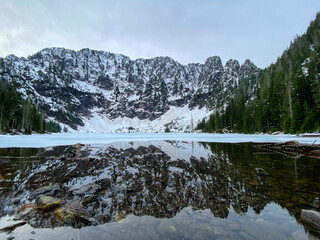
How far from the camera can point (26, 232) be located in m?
3.54

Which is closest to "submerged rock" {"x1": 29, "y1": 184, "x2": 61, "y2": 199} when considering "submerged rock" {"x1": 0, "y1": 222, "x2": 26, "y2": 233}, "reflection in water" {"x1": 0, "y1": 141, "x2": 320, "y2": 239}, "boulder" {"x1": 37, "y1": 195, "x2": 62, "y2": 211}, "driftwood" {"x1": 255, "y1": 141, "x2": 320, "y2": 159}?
"reflection in water" {"x1": 0, "y1": 141, "x2": 320, "y2": 239}

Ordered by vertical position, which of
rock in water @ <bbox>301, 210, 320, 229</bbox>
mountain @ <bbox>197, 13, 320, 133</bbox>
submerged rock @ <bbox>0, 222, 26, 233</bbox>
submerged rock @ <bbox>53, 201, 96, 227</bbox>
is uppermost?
mountain @ <bbox>197, 13, 320, 133</bbox>

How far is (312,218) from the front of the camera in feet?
12.6

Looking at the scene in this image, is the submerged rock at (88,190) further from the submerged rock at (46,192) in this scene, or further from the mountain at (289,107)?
the mountain at (289,107)

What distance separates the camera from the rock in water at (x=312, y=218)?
3690 mm

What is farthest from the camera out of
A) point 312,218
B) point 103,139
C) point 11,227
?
point 103,139

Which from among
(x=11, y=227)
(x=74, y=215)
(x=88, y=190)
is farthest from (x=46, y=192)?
(x=74, y=215)

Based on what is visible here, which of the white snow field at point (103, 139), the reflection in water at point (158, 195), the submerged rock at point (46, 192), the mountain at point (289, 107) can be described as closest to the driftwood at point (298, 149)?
the white snow field at point (103, 139)

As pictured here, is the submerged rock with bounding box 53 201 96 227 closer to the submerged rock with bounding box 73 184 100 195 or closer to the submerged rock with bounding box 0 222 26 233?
the submerged rock with bounding box 0 222 26 233

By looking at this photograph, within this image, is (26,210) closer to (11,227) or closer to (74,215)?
(11,227)

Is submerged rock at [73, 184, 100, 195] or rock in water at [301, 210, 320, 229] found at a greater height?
rock in water at [301, 210, 320, 229]

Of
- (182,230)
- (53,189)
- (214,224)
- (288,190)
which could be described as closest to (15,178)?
(53,189)

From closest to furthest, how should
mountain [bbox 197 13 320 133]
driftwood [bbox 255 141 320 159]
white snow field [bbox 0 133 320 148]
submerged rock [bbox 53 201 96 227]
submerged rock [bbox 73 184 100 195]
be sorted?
1. submerged rock [bbox 53 201 96 227]
2. submerged rock [bbox 73 184 100 195]
3. driftwood [bbox 255 141 320 159]
4. white snow field [bbox 0 133 320 148]
5. mountain [bbox 197 13 320 133]

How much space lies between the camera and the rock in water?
3690 millimetres
